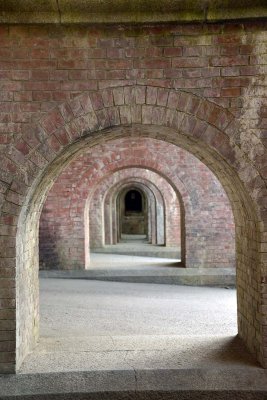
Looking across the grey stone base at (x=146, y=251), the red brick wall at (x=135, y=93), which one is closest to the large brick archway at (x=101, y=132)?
the red brick wall at (x=135, y=93)

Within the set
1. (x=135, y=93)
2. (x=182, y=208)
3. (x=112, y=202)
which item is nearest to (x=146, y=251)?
(x=182, y=208)

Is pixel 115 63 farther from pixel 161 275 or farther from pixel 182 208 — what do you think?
pixel 182 208

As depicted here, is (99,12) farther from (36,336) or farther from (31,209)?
(36,336)

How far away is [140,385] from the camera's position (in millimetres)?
4598

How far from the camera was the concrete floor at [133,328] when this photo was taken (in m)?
5.05

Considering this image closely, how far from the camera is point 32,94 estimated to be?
15.9 feet

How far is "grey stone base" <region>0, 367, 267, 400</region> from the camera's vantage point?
4496 millimetres

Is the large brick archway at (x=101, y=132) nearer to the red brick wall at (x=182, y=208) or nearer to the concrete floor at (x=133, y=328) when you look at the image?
the concrete floor at (x=133, y=328)

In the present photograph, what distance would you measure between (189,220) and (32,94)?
8.06 m

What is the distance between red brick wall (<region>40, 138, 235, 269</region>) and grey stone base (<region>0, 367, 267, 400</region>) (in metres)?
7.43

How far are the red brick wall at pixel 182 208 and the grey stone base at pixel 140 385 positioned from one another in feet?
24.4

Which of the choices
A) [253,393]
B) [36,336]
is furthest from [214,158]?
[36,336]

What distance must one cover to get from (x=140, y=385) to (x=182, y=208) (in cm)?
817

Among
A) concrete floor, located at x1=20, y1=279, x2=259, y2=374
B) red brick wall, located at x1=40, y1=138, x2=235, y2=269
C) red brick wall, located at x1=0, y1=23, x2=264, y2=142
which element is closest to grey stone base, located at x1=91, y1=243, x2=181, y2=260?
red brick wall, located at x1=40, y1=138, x2=235, y2=269
